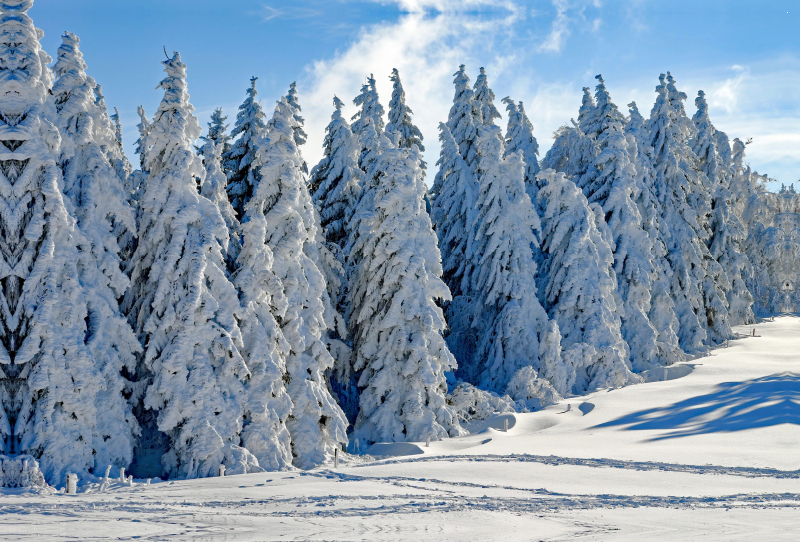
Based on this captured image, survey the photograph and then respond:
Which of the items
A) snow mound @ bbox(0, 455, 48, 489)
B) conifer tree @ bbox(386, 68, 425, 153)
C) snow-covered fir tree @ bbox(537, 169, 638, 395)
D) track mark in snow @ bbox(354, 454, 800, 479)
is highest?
conifer tree @ bbox(386, 68, 425, 153)

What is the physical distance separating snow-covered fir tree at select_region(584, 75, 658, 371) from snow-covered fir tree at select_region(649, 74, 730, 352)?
5.04 meters

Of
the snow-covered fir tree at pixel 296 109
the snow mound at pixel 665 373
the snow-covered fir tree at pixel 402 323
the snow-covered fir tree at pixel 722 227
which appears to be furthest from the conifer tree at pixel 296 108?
the snow-covered fir tree at pixel 722 227

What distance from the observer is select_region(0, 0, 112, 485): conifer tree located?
16.4 meters

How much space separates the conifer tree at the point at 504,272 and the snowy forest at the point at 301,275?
4.0 inches

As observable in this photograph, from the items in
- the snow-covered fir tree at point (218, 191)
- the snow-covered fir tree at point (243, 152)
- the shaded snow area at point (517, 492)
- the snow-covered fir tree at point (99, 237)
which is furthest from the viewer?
the snow-covered fir tree at point (243, 152)

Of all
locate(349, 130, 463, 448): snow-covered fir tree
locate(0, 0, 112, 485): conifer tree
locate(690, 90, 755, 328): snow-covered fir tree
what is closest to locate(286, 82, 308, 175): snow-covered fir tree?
locate(349, 130, 463, 448): snow-covered fir tree

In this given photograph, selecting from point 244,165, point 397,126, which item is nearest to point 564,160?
point 397,126

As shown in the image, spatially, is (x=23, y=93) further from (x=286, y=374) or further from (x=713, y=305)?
(x=713, y=305)

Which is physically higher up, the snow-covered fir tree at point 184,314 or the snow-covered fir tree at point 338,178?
the snow-covered fir tree at point 338,178

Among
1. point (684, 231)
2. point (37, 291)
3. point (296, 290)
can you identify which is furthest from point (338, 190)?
point (684, 231)

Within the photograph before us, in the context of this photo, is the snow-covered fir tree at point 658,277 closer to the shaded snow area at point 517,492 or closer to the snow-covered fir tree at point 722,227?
the snow-covered fir tree at point 722,227

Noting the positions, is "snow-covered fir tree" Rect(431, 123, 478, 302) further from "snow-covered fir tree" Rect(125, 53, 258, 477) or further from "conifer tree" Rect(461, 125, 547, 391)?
"snow-covered fir tree" Rect(125, 53, 258, 477)

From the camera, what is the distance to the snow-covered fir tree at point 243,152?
91.5 ft

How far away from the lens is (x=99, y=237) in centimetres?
1872
